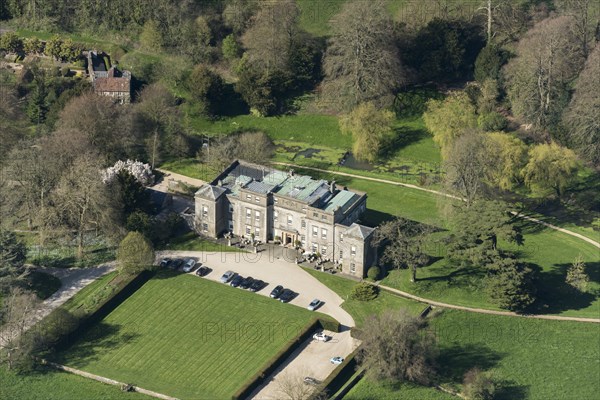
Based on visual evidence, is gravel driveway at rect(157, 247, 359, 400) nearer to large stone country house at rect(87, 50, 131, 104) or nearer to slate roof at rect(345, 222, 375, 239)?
slate roof at rect(345, 222, 375, 239)

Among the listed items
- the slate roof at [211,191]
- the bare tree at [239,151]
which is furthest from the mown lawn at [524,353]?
the bare tree at [239,151]

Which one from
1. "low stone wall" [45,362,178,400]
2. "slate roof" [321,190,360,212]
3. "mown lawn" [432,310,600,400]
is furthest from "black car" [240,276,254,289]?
"mown lawn" [432,310,600,400]

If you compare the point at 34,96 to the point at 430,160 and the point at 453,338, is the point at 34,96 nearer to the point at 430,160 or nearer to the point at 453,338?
the point at 430,160

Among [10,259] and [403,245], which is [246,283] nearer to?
[403,245]

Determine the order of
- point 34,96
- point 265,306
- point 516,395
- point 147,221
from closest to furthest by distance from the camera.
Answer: point 516,395
point 265,306
point 147,221
point 34,96

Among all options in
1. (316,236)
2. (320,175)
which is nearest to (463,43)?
(320,175)

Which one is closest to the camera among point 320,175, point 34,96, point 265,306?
point 265,306
